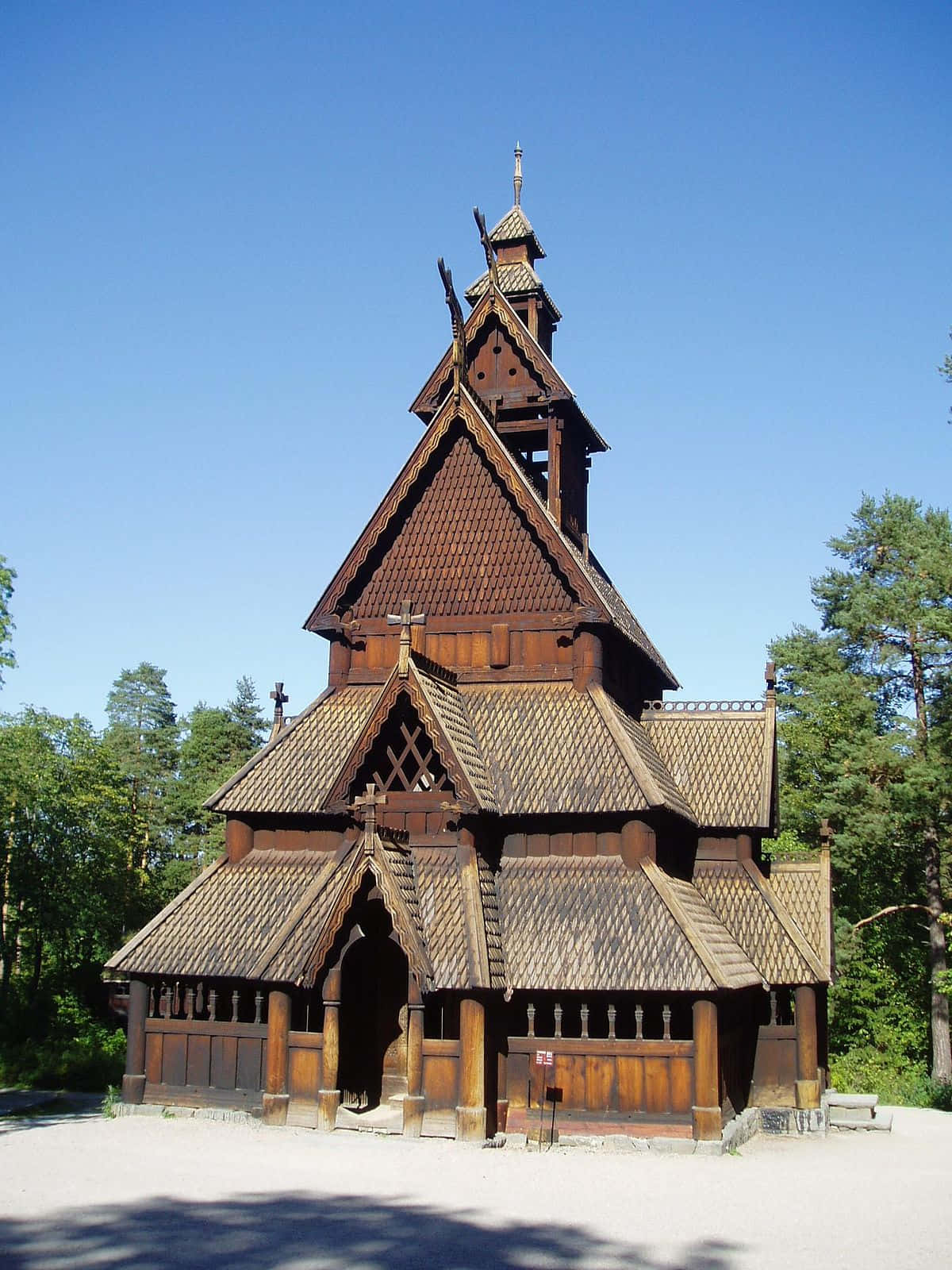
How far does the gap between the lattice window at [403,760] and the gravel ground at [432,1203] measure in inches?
231

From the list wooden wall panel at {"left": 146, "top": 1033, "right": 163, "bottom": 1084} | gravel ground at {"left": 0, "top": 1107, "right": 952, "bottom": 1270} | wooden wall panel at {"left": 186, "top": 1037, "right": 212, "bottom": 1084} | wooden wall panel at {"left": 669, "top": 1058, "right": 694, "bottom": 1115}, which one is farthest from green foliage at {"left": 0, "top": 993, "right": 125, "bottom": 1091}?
wooden wall panel at {"left": 669, "top": 1058, "right": 694, "bottom": 1115}

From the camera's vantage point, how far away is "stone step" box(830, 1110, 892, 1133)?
23.7 meters

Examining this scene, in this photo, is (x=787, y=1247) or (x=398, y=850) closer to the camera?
(x=787, y=1247)

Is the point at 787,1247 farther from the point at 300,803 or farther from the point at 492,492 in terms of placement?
the point at 492,492

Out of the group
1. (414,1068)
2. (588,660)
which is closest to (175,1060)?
(414,1068)

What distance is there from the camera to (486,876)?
21750 mm

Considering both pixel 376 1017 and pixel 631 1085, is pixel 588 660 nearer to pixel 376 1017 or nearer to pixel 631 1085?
pixel 376 1017

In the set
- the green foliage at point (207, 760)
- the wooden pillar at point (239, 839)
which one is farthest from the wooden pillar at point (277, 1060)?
the green foliage at point (207, 760)

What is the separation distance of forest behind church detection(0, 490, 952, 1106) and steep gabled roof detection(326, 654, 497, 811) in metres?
16.7

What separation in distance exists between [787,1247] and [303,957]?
9632 millimetres

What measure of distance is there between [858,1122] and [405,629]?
12.7 meters

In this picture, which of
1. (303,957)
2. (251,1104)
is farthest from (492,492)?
(251,1104)

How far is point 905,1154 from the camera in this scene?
21.2 metres

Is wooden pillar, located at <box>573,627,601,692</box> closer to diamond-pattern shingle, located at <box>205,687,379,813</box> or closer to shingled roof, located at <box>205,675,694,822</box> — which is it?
shingled roof, located at <box>205,675,694,822</box>
